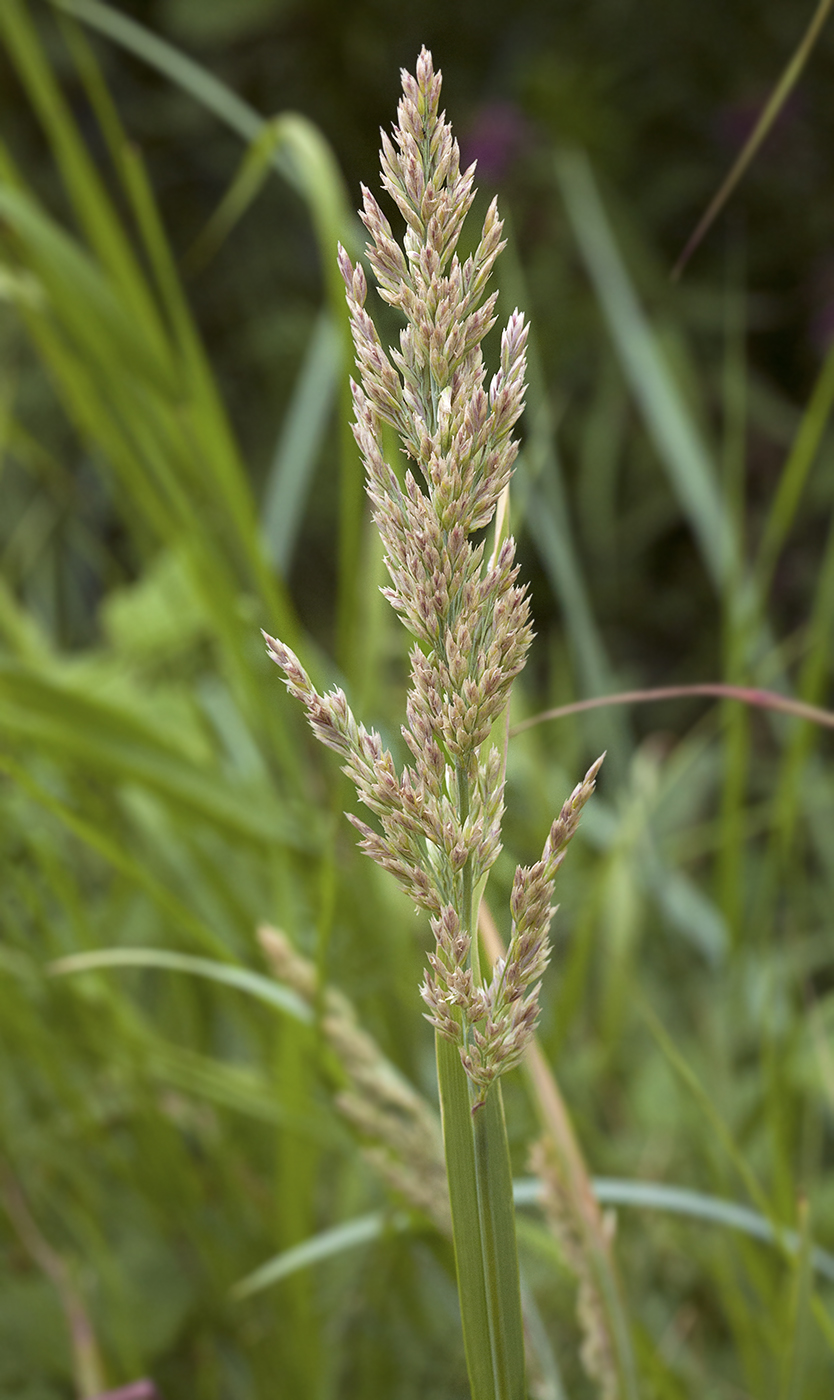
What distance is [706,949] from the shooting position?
1018 millimetres

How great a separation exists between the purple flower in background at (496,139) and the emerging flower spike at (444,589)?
5.71 ft

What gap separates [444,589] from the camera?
0.70 ft

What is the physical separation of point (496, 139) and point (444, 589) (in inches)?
71.7

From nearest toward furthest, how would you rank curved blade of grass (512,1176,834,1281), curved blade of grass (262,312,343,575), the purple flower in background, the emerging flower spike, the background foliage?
1. the emerging flower spike
2. curved blade of grass (512,1176,834,1281)
3. the background foliage
4. curved blade of grass (262,312,343,575)
5. the purple flower in background

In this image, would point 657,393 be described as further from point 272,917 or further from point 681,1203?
point 681,1203

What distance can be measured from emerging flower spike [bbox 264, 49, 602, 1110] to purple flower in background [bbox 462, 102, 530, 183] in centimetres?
174

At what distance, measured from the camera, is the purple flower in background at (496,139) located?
1825 mm

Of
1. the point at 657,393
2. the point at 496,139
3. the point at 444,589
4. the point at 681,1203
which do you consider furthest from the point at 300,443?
the point at 496,139

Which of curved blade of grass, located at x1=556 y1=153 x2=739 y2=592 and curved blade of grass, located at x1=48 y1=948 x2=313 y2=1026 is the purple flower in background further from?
curved blade of grass, located at x1=48 y1=948 x2=313 y2=1026

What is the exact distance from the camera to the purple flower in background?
1825mm

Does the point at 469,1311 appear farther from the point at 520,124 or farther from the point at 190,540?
the point at 520,124

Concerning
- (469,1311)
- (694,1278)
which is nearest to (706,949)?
(694,1278)

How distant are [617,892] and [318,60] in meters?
1.45

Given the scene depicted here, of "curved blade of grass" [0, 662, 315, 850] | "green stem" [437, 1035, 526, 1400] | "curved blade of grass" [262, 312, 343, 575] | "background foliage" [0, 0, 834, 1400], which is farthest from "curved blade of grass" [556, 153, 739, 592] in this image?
"green stem" [437, 1035, 526, 1400]
